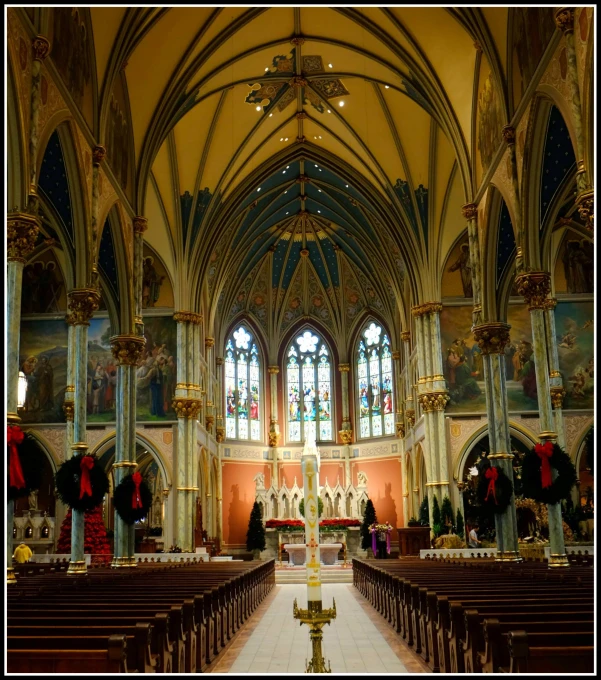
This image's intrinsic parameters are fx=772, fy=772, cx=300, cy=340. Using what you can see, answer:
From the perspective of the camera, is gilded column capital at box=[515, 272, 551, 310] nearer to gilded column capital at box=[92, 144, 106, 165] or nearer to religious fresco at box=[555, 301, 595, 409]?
gilded column capital at box=[92, 144, 106, 165]

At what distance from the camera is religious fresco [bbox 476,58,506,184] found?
19.5 meters

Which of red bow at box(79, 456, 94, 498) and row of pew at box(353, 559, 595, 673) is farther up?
red bow at box(79, 456, 94, 498)

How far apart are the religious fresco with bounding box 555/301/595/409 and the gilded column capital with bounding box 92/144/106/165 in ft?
64.9

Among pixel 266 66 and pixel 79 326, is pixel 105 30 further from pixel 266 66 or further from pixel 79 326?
pixel 266 66

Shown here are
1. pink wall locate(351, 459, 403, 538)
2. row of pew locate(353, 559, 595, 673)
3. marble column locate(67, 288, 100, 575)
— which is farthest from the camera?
pink wall locate(351, 459, 403, 538)

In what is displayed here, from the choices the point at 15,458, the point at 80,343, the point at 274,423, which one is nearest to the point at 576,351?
the point at 274,423

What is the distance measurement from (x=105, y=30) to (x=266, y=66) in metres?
9.25

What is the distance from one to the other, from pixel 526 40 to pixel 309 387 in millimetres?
31610

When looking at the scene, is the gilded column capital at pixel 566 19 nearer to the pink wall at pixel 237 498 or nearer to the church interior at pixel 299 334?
the church interior at pixel 299 334

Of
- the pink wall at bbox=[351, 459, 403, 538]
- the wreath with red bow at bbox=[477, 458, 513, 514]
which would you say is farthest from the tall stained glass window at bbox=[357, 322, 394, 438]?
the wreath with red bow at bbox=[477, 458, 513, 514]

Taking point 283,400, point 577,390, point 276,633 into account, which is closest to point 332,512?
point 283,400

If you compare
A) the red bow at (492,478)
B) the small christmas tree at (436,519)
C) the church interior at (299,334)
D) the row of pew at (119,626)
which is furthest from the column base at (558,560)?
the small christmas tree at (436,519)

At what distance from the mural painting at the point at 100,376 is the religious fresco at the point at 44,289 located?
1850 mm

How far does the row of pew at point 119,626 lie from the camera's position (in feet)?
19.2
